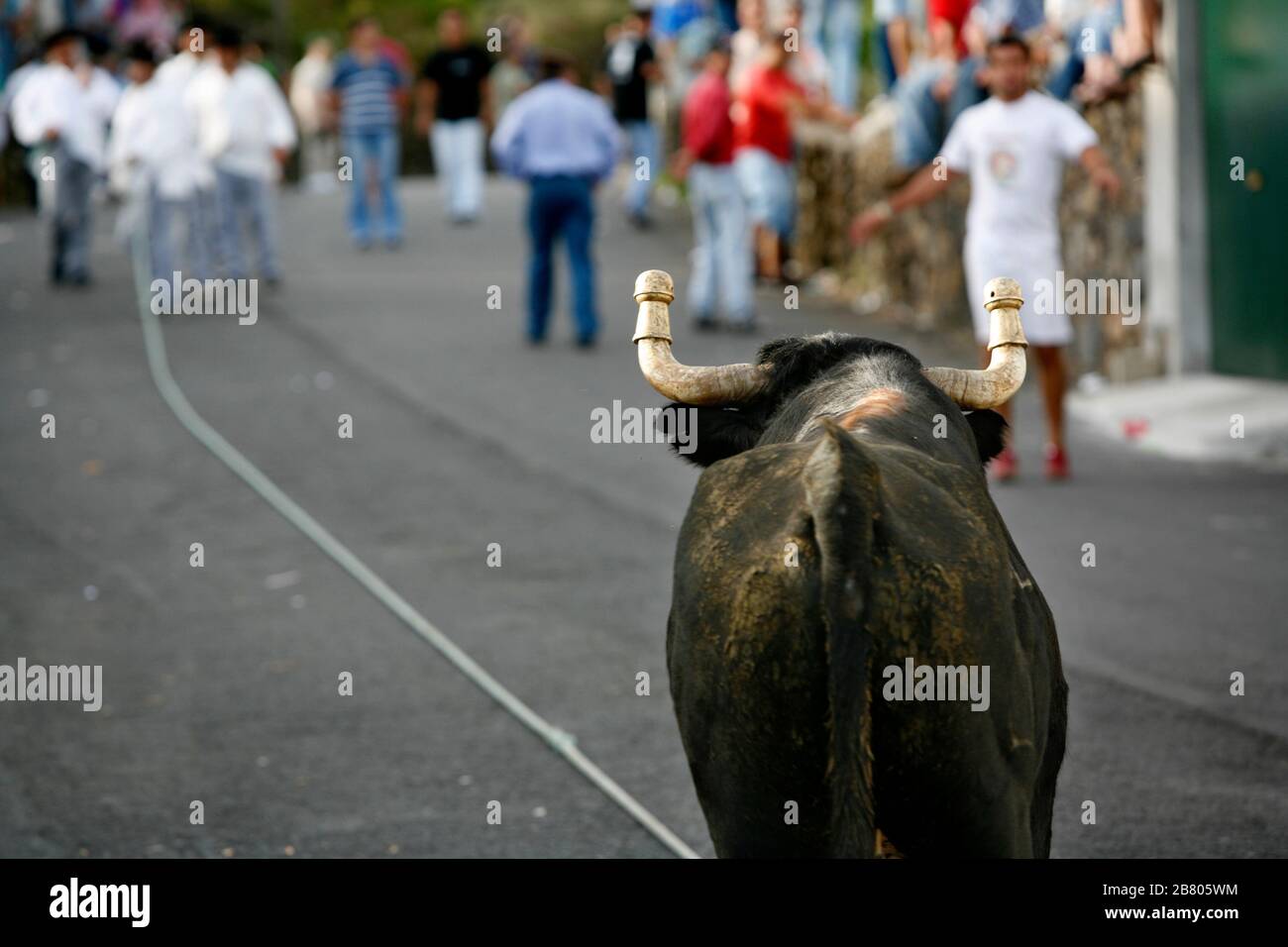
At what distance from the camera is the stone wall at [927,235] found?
44.2 ft

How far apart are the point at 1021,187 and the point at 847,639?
8077 mm

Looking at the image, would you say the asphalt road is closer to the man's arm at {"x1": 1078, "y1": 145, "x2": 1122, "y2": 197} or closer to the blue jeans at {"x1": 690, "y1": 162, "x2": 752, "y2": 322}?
the blue jeans at {"x1": 690, "y1": 162, "x2": 752, "y2": 322}

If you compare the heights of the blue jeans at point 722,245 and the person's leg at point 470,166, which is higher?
the person's leg at point 470,166

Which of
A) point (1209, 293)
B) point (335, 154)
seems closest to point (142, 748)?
point (1209, 293)

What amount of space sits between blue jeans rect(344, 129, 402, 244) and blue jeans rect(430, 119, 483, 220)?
1243 millimetres

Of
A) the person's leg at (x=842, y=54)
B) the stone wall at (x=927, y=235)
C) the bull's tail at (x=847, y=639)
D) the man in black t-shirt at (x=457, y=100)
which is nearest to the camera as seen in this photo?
the bull's tail at (x=847, y=639)

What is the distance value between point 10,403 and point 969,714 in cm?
1175

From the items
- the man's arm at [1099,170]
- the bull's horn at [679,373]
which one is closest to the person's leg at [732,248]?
the man's arm at [1099,170]

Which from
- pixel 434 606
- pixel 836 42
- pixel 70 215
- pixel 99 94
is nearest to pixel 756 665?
pixel 434 606

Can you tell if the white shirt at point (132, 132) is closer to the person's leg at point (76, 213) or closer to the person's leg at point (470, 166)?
the person's leg at point (76, 213)

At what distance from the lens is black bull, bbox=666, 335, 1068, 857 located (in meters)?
3.24

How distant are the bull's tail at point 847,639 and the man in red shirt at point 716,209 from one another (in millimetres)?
12103

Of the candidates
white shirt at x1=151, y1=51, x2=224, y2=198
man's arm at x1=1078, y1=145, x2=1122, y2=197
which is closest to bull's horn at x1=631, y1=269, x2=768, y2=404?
man's arm at x1=1078, y1=145, x2=1122, y2=197

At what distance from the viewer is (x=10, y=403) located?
542 inches
